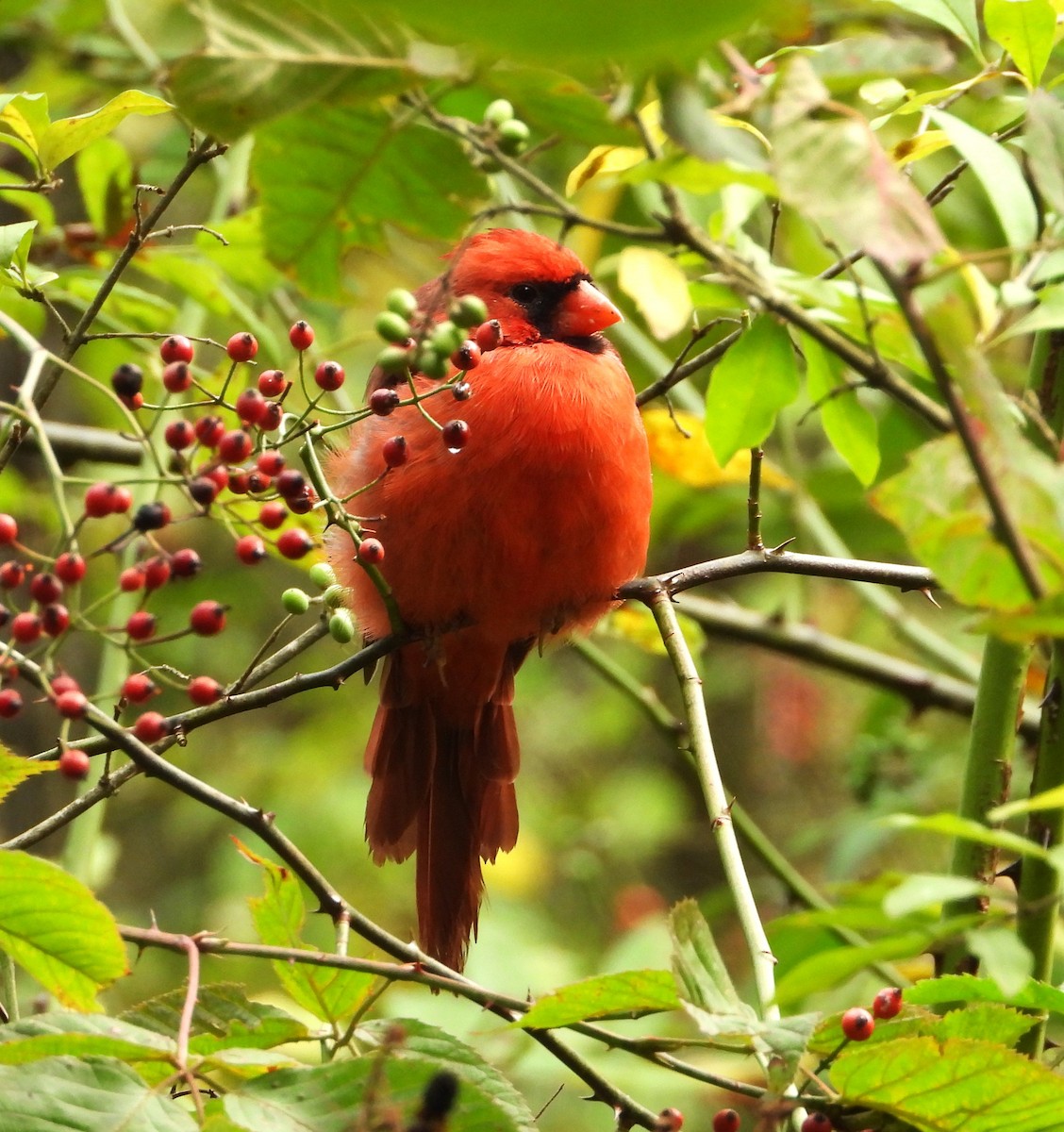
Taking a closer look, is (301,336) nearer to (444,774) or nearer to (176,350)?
(176,350)

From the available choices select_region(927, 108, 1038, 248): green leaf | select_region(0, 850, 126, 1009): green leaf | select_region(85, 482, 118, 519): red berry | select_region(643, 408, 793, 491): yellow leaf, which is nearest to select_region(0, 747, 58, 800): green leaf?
select_region(0, 850, 126, 1009): green leaf

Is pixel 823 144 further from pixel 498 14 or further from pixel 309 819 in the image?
pixel 309 819

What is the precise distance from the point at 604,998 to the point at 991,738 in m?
0.94

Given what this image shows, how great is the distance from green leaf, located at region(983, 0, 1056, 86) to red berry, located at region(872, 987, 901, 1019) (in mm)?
886

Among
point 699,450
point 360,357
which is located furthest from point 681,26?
point 360,357

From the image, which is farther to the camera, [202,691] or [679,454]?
[679,454]

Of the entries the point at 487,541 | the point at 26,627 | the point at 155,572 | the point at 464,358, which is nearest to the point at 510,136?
the point at 464,358

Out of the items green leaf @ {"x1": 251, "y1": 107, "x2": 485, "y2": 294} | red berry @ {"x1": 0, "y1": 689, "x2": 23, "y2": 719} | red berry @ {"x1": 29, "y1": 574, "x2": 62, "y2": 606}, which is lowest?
red berry @ {"x1": 0, "y1": 689, "x2": 23, "y2": 719}

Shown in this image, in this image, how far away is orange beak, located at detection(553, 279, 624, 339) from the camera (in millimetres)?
2662

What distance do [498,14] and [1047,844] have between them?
144 cm

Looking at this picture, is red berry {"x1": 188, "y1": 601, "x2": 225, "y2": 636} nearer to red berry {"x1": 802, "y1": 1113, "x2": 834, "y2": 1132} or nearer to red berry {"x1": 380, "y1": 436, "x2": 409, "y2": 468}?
red berry {"x1": 380, "y1": 436, "x2": 409, "y2": 468}

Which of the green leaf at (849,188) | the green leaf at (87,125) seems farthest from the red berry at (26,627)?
the green leaf at (849,188)

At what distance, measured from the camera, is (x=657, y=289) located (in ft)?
5.07

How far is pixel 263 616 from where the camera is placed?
→ 605 cm
